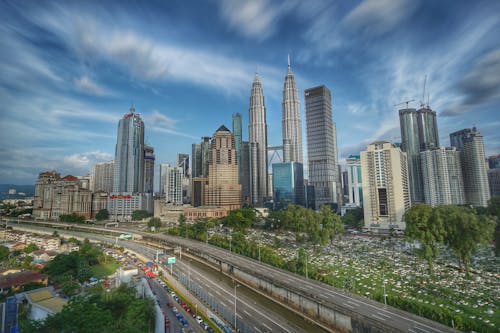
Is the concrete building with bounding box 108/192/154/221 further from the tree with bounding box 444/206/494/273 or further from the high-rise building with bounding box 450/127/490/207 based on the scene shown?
the high-rise building with bounding box 450/127/490/207

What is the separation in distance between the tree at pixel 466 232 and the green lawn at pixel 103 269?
77.5 metres

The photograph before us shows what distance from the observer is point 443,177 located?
15300cm

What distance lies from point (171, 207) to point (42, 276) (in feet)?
410

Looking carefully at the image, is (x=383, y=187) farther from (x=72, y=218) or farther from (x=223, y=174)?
(x=72, y=218)

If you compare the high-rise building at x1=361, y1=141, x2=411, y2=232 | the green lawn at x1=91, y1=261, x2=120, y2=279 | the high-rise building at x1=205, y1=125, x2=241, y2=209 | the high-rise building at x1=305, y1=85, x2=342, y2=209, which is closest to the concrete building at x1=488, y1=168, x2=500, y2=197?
the high-rise building at x1=305, y1=85, x2=342, y2=209

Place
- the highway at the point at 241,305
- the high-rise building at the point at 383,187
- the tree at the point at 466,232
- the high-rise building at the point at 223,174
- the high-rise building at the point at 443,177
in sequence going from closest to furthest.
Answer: the highway at the point at 241,305
the tree at the point at 466,232
the high-rise building at the point at 383,187
the high-rise building at the point at 443,177
the high-rise building at the point at 223,174

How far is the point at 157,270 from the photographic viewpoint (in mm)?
64062

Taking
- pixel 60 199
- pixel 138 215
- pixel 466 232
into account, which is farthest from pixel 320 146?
pixel 60 199

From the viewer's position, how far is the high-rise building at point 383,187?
4188 inches

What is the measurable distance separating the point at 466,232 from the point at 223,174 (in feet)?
489

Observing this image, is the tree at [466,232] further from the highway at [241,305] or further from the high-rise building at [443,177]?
the high-rise building at [443,177]

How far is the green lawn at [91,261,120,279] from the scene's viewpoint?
6091cm

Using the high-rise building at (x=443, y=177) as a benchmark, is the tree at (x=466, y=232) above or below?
below

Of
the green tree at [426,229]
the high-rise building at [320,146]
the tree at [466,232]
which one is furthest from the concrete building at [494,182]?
the green tree at [426,229]
